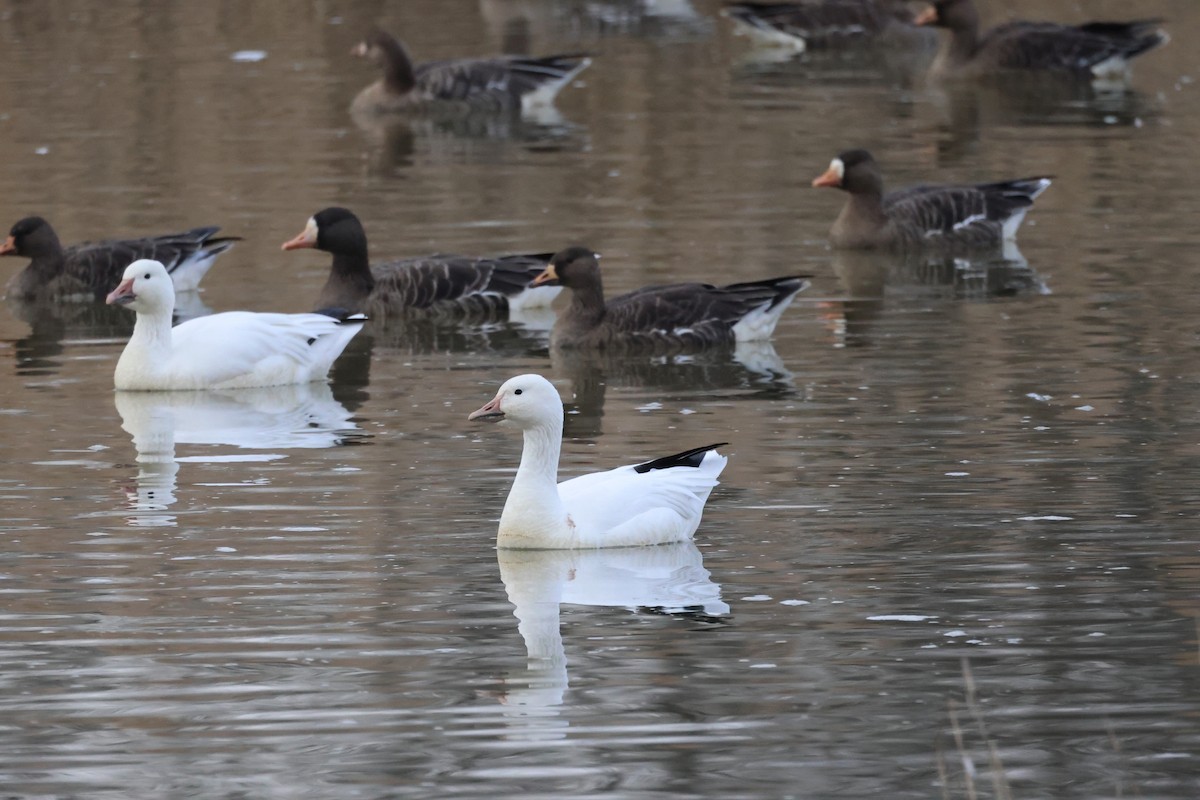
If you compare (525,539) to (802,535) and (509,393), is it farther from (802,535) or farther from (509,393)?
(802,535)

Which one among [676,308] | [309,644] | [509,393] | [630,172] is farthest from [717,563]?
[630,172]

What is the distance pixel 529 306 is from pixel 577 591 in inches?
315

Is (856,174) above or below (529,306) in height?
above

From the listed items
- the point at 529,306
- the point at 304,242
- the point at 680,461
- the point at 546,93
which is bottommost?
the point at 680,461

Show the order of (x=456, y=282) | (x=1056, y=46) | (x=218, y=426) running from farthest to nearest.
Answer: (x=1056, y=46)
(x=456, y=282)
(x=218, y=426)

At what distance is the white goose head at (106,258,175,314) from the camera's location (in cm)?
1460

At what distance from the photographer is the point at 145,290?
14.6m

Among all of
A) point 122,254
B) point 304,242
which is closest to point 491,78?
point 122,254

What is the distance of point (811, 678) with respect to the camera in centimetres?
823

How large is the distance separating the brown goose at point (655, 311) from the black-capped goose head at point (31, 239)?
4684 mm

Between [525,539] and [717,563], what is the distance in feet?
2.86

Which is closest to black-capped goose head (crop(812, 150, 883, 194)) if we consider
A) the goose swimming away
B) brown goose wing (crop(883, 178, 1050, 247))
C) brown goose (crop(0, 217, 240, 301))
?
brown goose wing (crop(883, 178, 1050, 247))

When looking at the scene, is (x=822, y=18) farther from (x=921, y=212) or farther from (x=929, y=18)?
(x=921, y=212)

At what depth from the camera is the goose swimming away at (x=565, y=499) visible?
10.0 metres
